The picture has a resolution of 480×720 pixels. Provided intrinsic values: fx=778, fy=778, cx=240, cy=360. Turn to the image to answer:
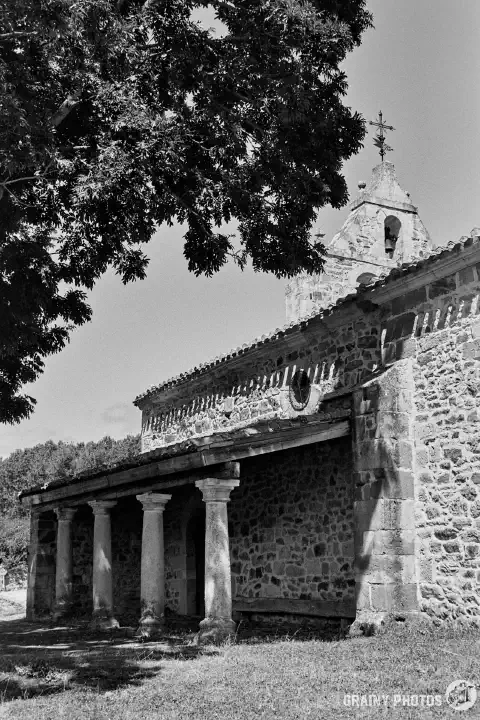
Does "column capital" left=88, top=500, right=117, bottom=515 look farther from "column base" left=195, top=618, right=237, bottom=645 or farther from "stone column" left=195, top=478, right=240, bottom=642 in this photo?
"column base" left=195, top=618, right=237, bottom=645

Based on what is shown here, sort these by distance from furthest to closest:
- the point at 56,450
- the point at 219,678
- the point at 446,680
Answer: the point at 56,450, the point at 219,678, the point at 446,680

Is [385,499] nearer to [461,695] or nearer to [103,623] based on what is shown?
[461,695]

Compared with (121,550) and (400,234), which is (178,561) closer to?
(121,550)

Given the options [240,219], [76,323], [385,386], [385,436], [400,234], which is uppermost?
[400,234]

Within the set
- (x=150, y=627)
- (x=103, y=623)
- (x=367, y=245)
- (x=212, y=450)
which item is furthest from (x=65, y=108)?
(x=367, y=245)

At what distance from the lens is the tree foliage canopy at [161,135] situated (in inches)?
329

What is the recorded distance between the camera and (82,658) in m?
9.51

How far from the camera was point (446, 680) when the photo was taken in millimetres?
7082

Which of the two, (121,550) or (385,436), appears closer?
(385,436)

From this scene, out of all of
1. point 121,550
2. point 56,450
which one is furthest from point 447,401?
point 56,450

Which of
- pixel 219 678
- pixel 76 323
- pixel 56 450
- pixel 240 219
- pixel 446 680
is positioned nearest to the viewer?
pixel 446 680

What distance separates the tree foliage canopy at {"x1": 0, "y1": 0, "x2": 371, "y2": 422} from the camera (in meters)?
8.37

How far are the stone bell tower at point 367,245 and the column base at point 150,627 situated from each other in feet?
24.5

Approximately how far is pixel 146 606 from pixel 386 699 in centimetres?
654
